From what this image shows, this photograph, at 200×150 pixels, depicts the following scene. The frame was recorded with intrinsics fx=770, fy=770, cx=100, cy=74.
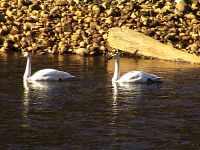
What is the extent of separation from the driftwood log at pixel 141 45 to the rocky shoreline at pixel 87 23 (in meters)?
2.16

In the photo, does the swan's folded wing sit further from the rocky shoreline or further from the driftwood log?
the rocky shoreline

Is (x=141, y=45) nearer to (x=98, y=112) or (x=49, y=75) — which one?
(x=49, y=75)

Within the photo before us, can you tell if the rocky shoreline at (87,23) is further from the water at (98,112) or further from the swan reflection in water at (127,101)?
the swan reflection in water at (127,101)

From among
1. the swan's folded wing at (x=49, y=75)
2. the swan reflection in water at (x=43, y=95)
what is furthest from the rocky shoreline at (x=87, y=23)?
the swan reflection in water at (x=43, y=95)

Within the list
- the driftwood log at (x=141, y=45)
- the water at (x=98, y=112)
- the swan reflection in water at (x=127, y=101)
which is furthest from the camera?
the driftwood log at (x=141, y=45)

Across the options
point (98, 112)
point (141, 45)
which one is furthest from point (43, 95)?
point (141, 45)

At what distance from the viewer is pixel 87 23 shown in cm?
5666

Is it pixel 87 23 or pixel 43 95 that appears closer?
pixel 43 95

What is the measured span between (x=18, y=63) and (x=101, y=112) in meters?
17.2

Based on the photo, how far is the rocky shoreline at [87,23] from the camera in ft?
171

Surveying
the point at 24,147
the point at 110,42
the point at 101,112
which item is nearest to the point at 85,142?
the point at 24,147

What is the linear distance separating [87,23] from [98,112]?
94.8 ft

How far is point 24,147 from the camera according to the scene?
22.8 meters

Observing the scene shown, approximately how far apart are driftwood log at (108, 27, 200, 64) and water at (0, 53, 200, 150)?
565 cm
